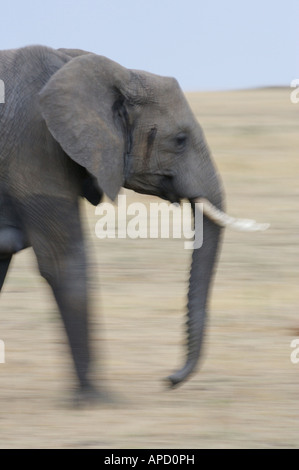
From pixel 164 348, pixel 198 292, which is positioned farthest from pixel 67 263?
pixel 164 348

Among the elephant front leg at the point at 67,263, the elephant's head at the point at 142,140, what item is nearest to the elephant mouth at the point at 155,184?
the elephant's head at the point at 142,140

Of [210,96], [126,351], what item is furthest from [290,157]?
[126,351]

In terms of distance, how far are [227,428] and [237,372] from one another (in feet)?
3.41

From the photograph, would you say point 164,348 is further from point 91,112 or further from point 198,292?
point 91,112

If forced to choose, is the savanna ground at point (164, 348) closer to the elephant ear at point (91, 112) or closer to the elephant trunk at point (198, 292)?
the elephant trunk at point (198, 292)

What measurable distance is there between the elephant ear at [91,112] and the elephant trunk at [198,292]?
1.72 feet

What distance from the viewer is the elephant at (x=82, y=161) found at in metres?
5.88

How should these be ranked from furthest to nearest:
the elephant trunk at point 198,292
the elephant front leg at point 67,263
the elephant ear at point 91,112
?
the elephant trunk at point 198,292 → the elephant front leg at point 67,263 → the elephant ear at point 91,112

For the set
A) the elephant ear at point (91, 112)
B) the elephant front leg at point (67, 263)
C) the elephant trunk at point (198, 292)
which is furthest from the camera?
the elephant trunk at point (198, 292)

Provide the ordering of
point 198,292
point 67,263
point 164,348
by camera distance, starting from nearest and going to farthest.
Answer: point 67,263 < point 198,292 < point 164,348

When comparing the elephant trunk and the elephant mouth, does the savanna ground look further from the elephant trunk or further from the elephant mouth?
the elephant mouth

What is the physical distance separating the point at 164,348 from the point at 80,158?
75.9 inches

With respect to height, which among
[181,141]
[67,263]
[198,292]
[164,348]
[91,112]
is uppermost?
[91,112]

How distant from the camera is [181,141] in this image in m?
6.13
